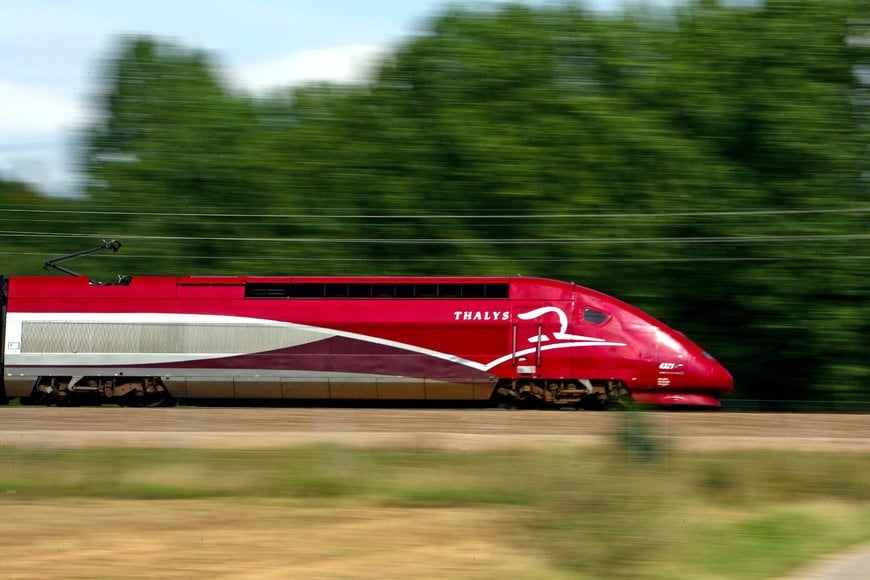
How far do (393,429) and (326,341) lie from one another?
761cm

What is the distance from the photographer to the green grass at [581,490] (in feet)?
34.4

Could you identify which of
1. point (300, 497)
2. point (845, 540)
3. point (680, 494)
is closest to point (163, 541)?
point (300, 497)

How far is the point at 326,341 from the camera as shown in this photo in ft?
90.1

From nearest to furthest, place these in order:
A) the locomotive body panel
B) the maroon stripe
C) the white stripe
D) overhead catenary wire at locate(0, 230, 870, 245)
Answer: the locomotive body panel < the maroon stripe < the white stripe < overhead catenary wire at locate(0, 230, 870, 245)

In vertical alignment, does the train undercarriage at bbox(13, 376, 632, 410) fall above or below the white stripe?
below

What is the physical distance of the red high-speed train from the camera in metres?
27.0

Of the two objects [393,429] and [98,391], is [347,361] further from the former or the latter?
[393,429]

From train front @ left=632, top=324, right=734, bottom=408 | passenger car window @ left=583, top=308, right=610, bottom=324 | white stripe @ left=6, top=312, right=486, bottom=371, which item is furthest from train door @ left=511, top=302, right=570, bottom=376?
white stripe @ left=6, top=312, right=486, bottom=371

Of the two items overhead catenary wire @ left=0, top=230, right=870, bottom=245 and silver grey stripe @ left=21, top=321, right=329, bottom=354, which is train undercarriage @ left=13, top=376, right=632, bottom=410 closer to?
silver grey stripe @ left=21, top=321, right=329, bottom=354

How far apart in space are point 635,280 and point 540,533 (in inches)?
990

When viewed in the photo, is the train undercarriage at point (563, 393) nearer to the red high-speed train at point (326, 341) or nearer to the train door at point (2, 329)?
the red high-speed train at point (326, 341)

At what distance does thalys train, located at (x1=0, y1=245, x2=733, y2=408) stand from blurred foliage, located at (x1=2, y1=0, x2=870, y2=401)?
840 cm

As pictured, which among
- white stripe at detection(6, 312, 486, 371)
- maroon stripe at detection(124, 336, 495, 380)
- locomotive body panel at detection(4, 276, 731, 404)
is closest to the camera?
locomotive body panel at detection(4, 276, 731, 404)

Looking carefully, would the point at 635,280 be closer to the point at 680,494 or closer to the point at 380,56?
the point at 380,56
